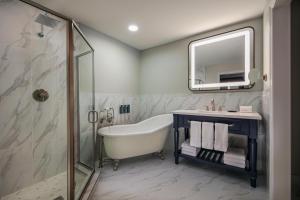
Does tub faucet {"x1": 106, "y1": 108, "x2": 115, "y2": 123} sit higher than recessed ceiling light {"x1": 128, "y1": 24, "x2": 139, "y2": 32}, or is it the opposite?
recessed ceiling light {"x1": 128, "y1": 24, "x2": 139, "y2": 32}

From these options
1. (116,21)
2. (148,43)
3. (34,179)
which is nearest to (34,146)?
(34,179)

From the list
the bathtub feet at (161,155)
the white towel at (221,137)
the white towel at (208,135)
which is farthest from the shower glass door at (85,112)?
the white towel at (221,137)

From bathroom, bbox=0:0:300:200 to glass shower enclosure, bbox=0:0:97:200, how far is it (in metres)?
0.01

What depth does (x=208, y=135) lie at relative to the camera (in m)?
1.99

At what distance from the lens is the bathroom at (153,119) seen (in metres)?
1.43

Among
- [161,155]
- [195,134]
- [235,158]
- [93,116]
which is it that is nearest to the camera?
[235,158]

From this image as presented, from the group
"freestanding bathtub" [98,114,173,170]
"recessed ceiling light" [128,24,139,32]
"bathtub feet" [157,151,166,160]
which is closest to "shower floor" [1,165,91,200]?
"freestanding bathtub" [98,114,173,170]

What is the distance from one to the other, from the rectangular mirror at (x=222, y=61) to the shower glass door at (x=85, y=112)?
1.72 meters

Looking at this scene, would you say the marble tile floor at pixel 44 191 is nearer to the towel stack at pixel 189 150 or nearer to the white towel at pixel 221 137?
the towel stack at pixel 189 150

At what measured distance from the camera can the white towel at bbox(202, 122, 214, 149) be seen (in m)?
1.97

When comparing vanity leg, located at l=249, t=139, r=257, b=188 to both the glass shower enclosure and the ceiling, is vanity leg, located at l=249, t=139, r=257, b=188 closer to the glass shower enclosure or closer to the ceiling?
the ceiling

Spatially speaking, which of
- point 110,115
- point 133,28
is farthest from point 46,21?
point 110,115

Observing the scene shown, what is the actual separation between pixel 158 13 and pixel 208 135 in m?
1.76

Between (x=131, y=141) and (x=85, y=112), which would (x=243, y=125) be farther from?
(x=85, y=112)
